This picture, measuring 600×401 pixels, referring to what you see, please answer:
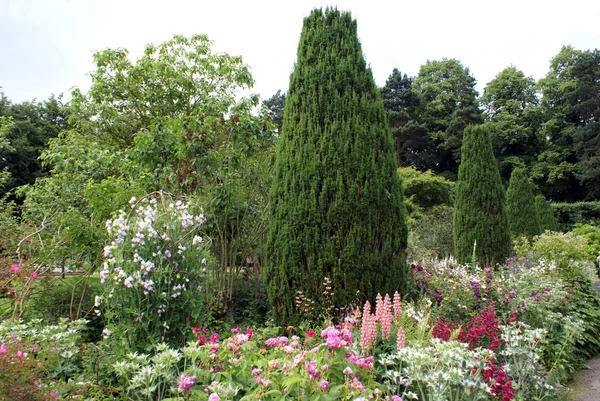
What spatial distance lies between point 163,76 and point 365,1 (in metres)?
7.89

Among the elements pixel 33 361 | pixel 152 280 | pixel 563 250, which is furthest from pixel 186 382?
pixel 563 250

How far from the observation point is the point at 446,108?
2906 cm

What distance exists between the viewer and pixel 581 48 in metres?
28.9

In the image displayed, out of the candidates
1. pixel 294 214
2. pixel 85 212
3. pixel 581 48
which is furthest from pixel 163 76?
pixel 581 48

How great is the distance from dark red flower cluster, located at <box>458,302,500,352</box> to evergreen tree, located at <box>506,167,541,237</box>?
1095 cm

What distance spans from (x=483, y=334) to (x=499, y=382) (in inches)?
14.5

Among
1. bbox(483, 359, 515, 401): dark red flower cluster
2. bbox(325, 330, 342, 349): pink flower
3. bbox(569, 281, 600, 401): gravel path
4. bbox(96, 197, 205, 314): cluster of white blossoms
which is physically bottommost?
bbox(569, 281, 600, 401): gravel path

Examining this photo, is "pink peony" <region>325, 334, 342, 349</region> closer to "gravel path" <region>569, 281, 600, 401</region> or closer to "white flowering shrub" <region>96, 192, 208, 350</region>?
"white flowering shrub" <region>96, 192, 208, 350</region>

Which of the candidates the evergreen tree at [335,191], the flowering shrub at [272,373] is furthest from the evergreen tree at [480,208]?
the flowering shrub at [272,373]

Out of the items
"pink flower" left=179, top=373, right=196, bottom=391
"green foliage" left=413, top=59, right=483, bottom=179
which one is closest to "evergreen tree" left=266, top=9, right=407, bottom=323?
"pink flower" left=179, top=373, right=196, bottom=391

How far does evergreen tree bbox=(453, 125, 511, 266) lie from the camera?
29.3 ft

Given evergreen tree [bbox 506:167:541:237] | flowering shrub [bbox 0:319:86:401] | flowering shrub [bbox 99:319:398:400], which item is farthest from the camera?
evergreen tree [bbox 506:167:541:237]

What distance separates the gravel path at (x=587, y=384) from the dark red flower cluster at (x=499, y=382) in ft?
4.08

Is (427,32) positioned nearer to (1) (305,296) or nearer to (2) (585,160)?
(1) (305,296)
